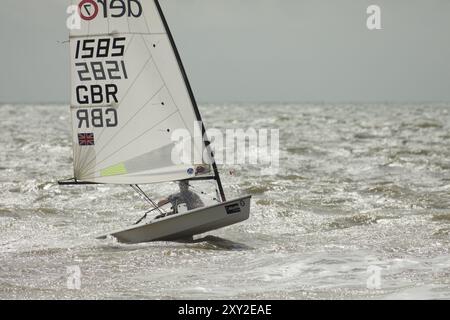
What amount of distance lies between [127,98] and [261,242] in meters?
3.61

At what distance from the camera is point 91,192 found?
73.9 feet

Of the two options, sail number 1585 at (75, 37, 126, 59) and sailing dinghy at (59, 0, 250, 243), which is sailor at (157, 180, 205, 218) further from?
sail number 1585 at (75, 37, 126, 59)

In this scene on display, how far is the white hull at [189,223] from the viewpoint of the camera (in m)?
13.6

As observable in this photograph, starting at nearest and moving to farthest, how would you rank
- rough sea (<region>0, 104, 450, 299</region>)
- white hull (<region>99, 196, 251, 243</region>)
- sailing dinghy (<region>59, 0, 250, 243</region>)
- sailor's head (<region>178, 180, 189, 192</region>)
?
rough sea (<region>0, 104, 450, 299</region>)
white hull (<region>99, 196, 251, 243</region>)
sailing dinghy (<region>59, 0, 250, 243</region>)
sailor's head (<region>178, 180, 189, 192</region>)

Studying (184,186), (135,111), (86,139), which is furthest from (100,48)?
(184,186)

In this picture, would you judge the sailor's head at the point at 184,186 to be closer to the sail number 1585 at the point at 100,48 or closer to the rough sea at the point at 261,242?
the rough sea at the point at 261,242

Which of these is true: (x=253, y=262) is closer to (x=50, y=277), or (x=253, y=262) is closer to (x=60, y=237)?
(x=50, y=277)

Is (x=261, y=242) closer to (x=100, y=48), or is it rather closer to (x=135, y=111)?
(x=135, y=111)

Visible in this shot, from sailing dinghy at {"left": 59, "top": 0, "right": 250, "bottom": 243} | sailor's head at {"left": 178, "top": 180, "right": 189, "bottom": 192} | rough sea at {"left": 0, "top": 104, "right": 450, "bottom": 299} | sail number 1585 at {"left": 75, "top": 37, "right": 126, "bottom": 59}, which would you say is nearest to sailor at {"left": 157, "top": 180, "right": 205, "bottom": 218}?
sailor's head at {"left": 178, "top": 180, "right": 189, "bottom": 192}

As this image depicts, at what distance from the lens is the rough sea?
10.8 m

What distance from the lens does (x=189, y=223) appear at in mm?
13711

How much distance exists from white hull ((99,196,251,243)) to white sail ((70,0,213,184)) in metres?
0.86
